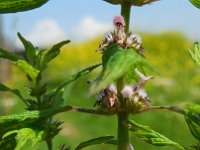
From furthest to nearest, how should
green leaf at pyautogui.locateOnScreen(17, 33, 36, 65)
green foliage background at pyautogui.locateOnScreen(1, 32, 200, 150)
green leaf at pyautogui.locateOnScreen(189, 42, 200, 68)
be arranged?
green foliage background at pyautogui.locateOnScreen(1, 32, 200, 150), green leaf at pyautogui.locateOnScreen(17, 33, 36, 65), green leaf at pyautogui.locateOnScreen(189, 42, 200, 68)

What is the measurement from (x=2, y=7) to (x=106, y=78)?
50cm

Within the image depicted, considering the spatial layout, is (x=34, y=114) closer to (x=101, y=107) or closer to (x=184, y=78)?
(x=101, y=107)

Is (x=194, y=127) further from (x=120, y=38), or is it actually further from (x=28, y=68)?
(x=28, y=68)

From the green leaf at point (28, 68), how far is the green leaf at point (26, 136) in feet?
0.78

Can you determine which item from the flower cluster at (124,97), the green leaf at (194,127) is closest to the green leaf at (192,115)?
the green leaf at (194,127)

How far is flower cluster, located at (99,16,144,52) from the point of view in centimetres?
159

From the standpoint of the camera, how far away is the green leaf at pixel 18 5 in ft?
5.38

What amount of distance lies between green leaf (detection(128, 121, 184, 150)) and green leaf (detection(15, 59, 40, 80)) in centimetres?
37

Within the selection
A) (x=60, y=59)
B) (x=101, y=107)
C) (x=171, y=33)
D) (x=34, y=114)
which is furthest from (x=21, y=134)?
(x=171, y=33)

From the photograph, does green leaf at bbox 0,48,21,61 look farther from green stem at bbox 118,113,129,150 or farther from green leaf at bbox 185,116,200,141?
green leaf at bbox 185,116,200,141

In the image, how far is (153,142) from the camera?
5.37 ft

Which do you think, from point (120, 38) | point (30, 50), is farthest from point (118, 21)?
point (30, 50)

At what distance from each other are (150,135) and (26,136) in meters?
0.35

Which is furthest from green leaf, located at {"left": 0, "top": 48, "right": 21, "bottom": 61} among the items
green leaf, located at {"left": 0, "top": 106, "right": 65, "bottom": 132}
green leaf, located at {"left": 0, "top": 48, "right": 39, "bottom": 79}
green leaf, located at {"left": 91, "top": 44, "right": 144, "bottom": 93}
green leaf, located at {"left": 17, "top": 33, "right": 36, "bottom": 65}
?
green leaf, located at {"left": 91, "top": 44, "right": 144, "bottom": 93}
